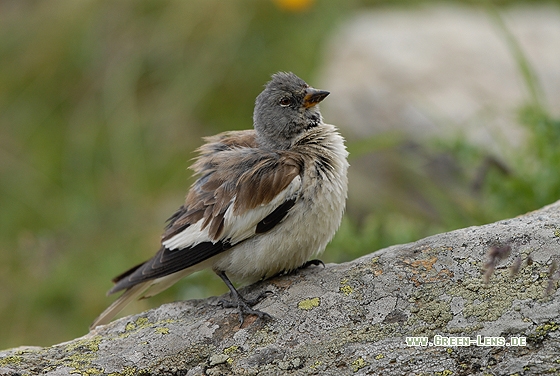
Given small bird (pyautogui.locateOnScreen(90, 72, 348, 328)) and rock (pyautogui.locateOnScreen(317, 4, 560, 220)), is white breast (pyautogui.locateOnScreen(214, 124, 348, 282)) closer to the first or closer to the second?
small bird (pyautogui.locateOnScreen(90, 72, 348, 328))

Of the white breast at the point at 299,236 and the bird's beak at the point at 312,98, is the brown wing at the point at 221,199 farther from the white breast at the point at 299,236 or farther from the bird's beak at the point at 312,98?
the bird's beak at the point at 312,98

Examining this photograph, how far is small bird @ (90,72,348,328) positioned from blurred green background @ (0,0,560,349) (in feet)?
7.45

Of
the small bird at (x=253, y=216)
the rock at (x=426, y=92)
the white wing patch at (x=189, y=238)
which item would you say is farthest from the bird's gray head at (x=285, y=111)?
the rock at (x=426, y=92)

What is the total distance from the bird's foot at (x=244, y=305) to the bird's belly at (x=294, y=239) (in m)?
0.21

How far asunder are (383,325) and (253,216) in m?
1.07

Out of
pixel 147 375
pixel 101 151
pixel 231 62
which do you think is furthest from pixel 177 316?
pixel 231 62

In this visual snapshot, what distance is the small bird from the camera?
3918 mm

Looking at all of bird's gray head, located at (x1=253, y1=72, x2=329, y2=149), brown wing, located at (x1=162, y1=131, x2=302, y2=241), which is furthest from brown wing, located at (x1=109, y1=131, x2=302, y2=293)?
bird's gray head, located at (x1=253, y1=72, x2=329, y2=149)

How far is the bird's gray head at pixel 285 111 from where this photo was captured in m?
4.48

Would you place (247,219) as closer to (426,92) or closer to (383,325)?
(383,325)

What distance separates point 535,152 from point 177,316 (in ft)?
9.65

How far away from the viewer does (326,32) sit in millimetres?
9547

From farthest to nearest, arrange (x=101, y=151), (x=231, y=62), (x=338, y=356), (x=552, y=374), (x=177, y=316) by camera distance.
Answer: (x=231, y=62)
(x=101, y=151)
(x=177, y=316)
(x=338, y=356)
(x=552, y=374)

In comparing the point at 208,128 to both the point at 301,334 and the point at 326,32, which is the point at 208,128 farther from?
the point at 301,334
